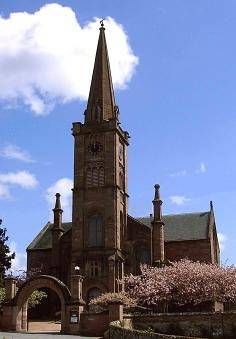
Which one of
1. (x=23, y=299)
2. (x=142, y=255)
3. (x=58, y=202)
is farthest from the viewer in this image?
(x=58, y=202)

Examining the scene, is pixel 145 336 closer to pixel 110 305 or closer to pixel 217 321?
pixel 217 321

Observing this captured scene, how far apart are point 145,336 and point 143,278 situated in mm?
30196

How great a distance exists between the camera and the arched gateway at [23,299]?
43844 millimetres

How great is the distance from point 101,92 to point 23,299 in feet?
101

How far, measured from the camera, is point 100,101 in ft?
222

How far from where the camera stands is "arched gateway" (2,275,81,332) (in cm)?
4384

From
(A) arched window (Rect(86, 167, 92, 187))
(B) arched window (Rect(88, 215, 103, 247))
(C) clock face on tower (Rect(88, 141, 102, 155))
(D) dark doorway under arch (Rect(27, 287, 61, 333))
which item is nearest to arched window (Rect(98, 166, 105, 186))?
(A) arched window (Rect(86, 167, 92, 187))

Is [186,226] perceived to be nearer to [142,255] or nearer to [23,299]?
[142,255]

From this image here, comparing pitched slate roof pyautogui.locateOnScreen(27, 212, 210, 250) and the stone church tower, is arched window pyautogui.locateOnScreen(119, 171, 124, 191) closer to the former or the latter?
the stone church tower

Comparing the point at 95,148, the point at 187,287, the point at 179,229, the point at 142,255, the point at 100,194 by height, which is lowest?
the point at 187,287

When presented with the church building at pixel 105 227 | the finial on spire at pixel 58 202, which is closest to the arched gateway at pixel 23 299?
the church building at pixel 105 227

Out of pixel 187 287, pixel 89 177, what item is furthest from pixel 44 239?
pixel 187 287

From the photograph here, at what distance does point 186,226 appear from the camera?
6806 cm

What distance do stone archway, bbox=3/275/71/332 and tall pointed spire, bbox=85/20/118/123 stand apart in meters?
25.7
